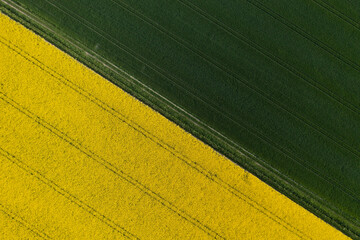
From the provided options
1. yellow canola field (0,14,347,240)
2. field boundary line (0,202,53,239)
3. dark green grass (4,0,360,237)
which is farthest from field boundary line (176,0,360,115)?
field boundary line (0,202,53,239)

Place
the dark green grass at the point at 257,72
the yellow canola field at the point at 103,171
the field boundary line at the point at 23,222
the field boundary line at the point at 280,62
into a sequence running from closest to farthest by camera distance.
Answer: the field boundary line at the point at 23,222 → the yellow canola field at the point at 103,171 → the dark green grass at the point at 257,72 → the field boundary line at the point at 280,62

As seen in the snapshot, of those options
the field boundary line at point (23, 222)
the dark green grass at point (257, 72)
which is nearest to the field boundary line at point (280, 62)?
the dark green grass at point (257, 72)

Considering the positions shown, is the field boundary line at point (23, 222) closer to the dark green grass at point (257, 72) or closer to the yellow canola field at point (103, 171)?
the yellow canola field at point (103, 171)

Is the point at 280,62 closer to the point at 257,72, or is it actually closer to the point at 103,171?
the point at 257,72

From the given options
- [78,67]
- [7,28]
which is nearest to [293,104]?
[78,67]

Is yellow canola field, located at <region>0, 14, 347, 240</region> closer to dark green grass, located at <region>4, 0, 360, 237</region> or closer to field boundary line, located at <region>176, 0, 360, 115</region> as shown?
dark green grass, located at <region>4, 0, 360, 237</region>
